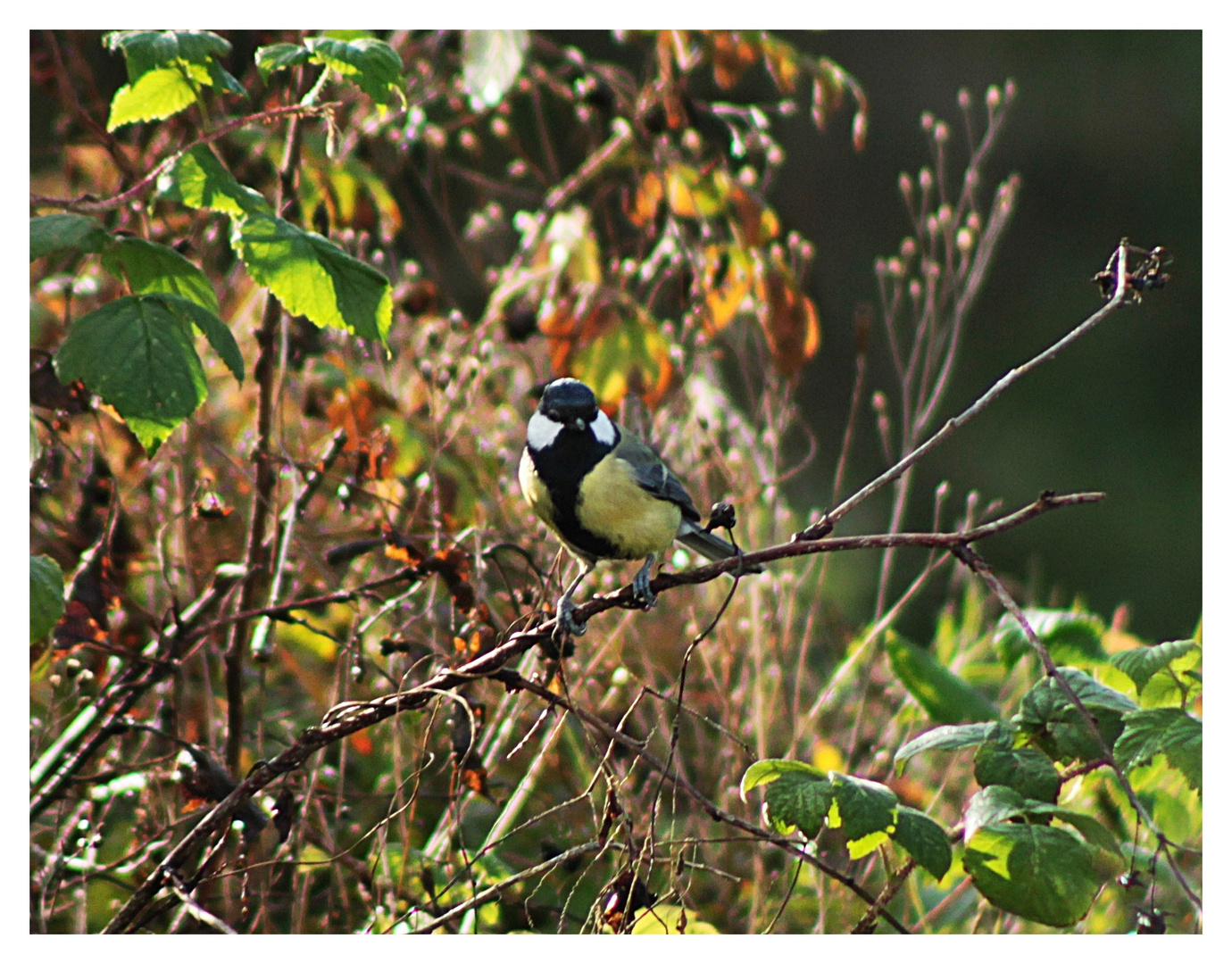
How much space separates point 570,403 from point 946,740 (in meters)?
0.56

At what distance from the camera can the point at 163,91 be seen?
119cm

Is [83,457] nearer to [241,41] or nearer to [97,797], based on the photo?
[97,797]

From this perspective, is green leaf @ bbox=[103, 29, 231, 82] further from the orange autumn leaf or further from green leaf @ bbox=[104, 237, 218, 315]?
the orange autumn leaf

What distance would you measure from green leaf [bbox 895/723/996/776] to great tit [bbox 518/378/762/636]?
1.15ft

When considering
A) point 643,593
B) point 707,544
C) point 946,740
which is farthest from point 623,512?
point 946,740

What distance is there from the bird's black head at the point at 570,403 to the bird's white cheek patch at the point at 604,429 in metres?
0.04

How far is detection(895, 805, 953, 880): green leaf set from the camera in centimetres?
104

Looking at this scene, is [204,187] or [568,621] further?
[568,621]

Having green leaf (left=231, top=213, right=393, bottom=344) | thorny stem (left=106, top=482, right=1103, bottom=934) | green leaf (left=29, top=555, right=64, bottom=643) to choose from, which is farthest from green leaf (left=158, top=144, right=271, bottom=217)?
thorny stem (left=106, top=482, right=1103, bottom=934)

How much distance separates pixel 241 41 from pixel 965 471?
348 cm

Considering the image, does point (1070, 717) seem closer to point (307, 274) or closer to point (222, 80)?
point (307, 274)

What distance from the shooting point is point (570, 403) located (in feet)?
4.69

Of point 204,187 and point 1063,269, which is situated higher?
point 204,187

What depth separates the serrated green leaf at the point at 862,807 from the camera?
1.02 metres
